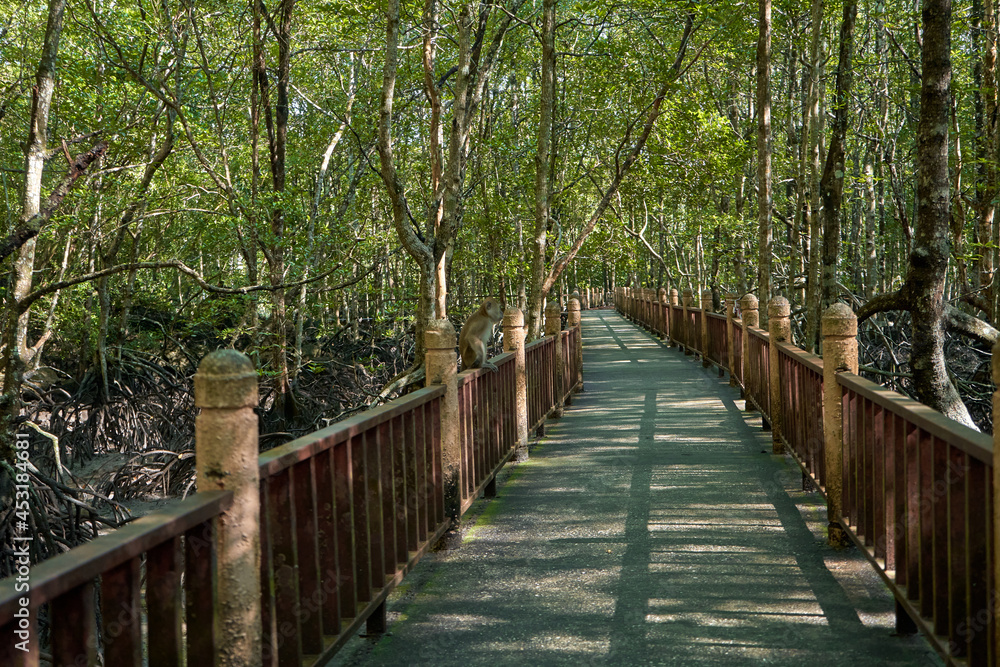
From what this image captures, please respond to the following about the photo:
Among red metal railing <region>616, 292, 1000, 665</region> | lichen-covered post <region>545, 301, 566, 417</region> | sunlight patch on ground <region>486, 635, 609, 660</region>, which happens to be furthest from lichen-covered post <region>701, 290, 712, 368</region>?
sunlight patch on ground <region>486, 635, 609, 660</region>

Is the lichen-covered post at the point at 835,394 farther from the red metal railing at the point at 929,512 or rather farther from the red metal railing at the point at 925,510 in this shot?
the red metal railing at the point at 929,512

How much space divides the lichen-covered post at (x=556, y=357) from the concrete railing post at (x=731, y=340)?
337cm

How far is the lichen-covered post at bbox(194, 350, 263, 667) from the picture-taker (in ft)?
8.30

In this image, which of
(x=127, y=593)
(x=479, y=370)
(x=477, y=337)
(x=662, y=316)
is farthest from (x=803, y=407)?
(x=662, y=316)

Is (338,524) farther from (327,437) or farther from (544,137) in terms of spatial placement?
(544,137)

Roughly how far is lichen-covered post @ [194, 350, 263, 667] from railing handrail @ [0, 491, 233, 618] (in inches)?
2.8

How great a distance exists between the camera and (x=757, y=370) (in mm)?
9875

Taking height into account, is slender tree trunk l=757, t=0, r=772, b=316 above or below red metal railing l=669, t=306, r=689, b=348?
above

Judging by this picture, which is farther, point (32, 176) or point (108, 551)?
point (32, 176)

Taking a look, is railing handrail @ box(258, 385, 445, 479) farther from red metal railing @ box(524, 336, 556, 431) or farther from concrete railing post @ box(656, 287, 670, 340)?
concrete railing post @ box(656, 287, 670, 340)

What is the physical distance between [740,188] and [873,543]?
20090 mm

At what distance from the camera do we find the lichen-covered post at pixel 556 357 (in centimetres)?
1095

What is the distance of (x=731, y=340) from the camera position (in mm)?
13891

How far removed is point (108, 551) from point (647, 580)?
339 centimetres
